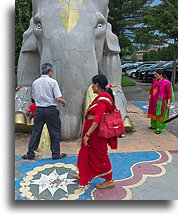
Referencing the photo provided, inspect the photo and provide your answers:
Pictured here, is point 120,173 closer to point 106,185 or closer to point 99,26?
point 106,185

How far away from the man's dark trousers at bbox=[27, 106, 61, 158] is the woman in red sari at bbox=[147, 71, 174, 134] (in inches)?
87.6

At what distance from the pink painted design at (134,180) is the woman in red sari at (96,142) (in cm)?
9

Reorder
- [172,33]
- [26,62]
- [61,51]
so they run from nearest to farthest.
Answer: [61,51]
[26,62]
[172,33]

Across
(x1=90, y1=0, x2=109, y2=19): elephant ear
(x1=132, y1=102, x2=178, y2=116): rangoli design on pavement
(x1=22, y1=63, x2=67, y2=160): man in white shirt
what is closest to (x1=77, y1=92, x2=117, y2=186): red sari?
(x1=22, y1=63, x2=67, y2=160): man in white shirt

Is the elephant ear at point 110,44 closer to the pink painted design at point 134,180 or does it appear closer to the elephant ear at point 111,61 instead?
the elephant ear at point 111,61

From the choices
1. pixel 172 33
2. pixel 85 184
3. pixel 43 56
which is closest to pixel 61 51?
pixel 43 56

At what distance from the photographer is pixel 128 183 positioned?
316cm

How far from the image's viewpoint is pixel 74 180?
127 inches

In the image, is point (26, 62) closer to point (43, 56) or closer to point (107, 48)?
point (43, 56)

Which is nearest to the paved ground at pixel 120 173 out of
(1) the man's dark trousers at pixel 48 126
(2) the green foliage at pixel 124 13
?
(1) the man's dark trousers at pixel 48 126

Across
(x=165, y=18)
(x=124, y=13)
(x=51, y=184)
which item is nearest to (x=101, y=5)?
(x=51, y=184)

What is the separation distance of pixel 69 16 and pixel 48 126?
64.7 inches

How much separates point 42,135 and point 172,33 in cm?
916

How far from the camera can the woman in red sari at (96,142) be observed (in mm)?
2744
